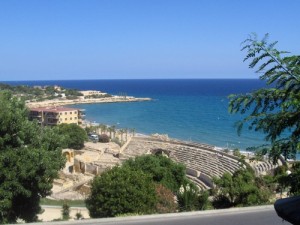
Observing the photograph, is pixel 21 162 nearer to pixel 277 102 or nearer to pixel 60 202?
pixel 277 102

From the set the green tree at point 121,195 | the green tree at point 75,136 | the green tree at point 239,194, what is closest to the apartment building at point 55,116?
the green tree at point 75,136

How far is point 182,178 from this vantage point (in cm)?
2348

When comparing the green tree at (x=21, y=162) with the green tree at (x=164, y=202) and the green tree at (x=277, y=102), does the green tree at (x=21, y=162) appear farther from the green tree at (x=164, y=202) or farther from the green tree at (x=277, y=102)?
the green tree at (x=277, y=102)

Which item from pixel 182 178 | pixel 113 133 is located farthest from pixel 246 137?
pixel 182 178

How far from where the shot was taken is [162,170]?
22.2 m

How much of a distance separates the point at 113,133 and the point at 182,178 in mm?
45811

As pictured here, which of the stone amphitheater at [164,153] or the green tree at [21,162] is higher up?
the green tree at [21,162]

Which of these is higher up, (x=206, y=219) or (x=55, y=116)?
(x=206, y=219)

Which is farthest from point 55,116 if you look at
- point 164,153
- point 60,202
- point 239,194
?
point 239,194

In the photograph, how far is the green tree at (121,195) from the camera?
1253cm

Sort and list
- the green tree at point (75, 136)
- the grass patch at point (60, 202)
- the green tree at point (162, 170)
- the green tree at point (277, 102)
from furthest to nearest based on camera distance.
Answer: the green tree at point (75, 136) < the grass patch at point (60, 202) < the green tree at point (162, 170) < the green tree at point (277, 102)

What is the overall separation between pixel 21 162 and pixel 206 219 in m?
5.37

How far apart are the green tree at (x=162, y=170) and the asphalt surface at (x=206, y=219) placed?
506 inches

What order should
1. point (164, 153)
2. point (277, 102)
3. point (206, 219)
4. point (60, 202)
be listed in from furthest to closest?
point (164, 153), point (60, 202), point (206, 219), point (277, 102)
